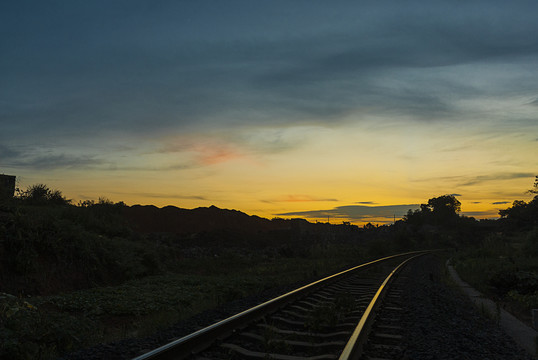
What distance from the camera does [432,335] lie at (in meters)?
6.48

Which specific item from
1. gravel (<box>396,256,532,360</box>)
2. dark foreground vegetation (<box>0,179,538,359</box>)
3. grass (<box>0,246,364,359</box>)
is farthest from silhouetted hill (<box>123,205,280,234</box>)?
gravel (<box>396,256,532,360</box>)

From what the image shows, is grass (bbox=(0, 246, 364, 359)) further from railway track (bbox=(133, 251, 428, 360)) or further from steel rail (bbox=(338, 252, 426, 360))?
steel rail (bbox=(338, 252, 426, 360))

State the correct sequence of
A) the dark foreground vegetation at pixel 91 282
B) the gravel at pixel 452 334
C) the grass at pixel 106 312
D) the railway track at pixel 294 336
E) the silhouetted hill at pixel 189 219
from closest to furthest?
1. the railway track at pixel 294 336
2. the gravel at pixel 452 334
3. the grass at pixel 106 312
4. the dark foreground vegetation at pixel 91 282
5. the silhouetted hill at pixel 189 219

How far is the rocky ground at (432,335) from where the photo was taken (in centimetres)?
532

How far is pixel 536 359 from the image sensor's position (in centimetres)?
587

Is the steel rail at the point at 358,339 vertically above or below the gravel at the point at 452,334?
above

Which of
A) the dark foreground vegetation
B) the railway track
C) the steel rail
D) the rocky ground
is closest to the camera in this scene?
the steel rail

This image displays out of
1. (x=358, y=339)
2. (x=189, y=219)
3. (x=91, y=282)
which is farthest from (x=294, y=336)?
(x=189, y=219)

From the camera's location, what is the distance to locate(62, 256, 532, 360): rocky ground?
5.32 m

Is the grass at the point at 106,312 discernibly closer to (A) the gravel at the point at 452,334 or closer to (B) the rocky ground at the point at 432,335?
(B) the rocky ground at the point at 432,335

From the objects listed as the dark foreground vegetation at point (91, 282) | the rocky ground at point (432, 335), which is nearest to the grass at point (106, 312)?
the dark foreground vegetation at point (91, 282)

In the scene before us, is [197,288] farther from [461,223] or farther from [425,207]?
[425,207]

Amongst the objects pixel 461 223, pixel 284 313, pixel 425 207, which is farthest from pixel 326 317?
pixel 425 207

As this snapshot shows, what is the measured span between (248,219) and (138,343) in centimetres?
9815
